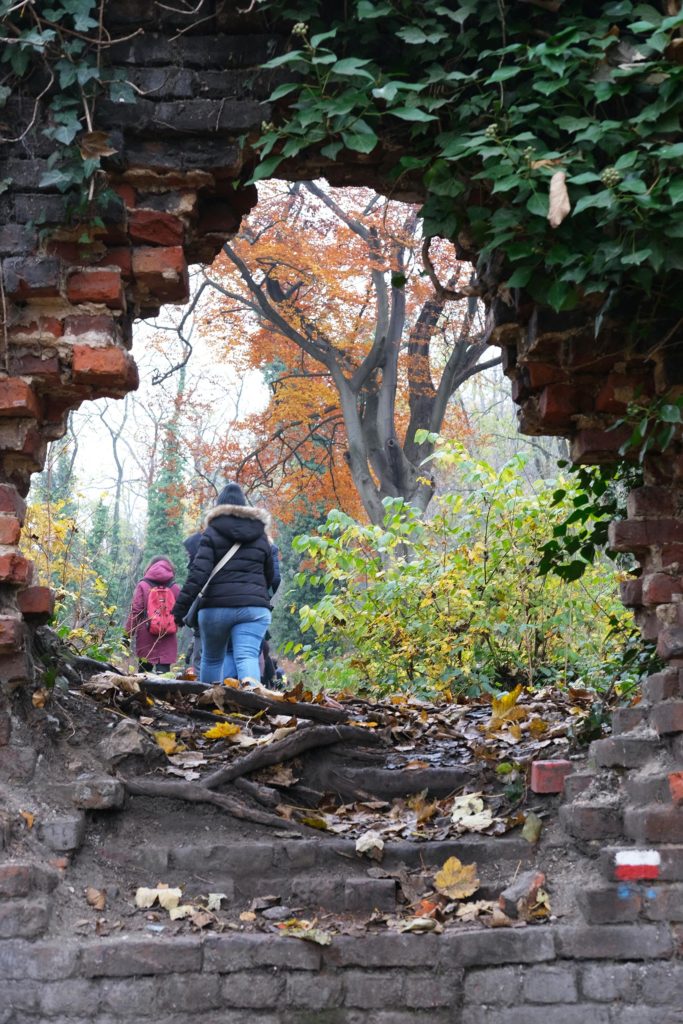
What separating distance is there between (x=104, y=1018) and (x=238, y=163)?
313 centimetres

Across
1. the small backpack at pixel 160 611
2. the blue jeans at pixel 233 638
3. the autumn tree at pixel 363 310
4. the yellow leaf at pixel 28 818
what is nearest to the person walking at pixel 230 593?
the blue jeans at pixel 233 638

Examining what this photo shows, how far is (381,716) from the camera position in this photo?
516cm

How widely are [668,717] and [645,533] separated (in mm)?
765

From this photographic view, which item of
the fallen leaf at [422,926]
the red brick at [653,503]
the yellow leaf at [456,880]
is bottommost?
the fallen leaf at [422,926]

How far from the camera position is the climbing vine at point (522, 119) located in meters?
3.24

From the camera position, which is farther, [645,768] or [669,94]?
[645,768]

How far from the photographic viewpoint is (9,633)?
3557 millimetres

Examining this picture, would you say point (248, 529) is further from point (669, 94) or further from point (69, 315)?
point (669, 94)

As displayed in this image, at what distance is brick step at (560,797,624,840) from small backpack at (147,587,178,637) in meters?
5.40

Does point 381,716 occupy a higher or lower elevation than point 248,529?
lower

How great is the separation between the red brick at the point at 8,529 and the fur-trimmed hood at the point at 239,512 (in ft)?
9.90

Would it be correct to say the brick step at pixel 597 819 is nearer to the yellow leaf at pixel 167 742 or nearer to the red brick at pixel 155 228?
the yellow leaf at pixel 167 742

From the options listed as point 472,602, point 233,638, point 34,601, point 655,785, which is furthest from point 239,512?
point 655,785

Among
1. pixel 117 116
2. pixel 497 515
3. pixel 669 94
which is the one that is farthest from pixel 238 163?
pixel 497 515
